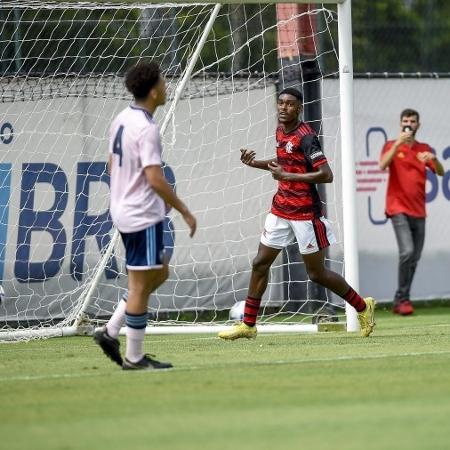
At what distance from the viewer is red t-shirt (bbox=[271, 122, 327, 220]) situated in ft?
36.3

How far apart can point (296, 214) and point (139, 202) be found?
2925mm

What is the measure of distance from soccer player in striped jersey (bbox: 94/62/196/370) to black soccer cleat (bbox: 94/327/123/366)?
0.50 ft

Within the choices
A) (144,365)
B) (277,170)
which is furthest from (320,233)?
(144,365)

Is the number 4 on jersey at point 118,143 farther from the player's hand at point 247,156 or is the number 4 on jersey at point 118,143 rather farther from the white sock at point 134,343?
the player's hand at point 247,156

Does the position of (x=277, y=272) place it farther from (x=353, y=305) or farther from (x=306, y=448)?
(x=306, y=448)

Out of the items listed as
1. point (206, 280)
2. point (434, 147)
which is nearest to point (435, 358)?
point (206, 280)

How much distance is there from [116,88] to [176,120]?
0.80 meters

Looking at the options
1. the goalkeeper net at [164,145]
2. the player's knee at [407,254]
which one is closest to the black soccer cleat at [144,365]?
the goalkeeper net at [164,145]

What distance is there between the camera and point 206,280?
15117mm

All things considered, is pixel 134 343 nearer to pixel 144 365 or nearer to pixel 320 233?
pixel 144 365

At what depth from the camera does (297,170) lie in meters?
11.1

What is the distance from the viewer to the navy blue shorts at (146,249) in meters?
8.45

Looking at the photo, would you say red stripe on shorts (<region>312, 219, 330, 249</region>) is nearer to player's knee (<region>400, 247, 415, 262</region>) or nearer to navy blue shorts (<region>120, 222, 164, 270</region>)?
navy blue shorts (<region>120, 222, 164, 270</region>)

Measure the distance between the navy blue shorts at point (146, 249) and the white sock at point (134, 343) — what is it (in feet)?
1.30
